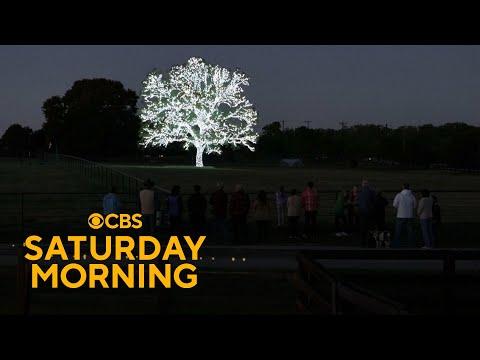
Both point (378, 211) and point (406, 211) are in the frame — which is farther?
point (378, 211)

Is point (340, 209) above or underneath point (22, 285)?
above

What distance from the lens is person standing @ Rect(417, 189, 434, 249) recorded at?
14.8 m

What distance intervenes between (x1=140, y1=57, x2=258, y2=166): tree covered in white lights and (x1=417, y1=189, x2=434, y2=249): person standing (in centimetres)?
4093

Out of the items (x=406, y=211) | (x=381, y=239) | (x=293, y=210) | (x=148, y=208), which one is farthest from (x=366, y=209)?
(x=148, y=208)

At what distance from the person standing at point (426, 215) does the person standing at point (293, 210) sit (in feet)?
9.71

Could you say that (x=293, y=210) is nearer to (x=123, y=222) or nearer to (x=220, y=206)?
(x=220, y=206)

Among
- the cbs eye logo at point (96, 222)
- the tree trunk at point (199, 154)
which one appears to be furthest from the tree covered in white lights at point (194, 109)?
the cbs eye logo at point (96, 222)

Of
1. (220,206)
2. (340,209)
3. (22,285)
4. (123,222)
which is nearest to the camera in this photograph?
(22,285)

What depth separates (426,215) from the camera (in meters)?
14.8

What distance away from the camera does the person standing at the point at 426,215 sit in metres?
14.8

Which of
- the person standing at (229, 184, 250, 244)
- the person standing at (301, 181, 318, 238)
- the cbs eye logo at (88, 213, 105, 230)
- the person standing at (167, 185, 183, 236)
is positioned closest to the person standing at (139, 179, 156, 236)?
the person standing at (167, 185, 183, 236)

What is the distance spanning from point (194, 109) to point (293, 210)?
39394 millimetres

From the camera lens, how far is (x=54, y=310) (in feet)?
28.3
